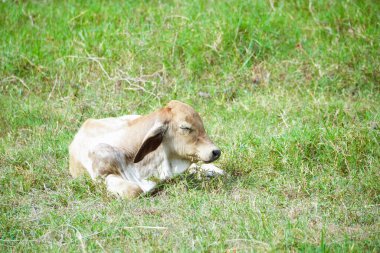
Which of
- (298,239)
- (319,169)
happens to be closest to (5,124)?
(319,169)

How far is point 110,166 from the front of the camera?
229 inches

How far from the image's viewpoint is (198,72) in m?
8.37

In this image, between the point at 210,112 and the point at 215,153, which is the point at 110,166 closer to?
the point at 215,153

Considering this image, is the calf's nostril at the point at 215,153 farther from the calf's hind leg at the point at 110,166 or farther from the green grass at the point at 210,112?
the calf's hind leg at the point at 110,166

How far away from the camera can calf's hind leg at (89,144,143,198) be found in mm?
5645

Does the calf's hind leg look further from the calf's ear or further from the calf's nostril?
the calf's nostril

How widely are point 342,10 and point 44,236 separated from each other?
5485 mm

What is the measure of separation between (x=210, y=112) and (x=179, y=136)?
6.16ft

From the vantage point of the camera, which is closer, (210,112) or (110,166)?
(110,166)

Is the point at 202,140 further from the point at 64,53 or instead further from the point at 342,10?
the point at 342,10

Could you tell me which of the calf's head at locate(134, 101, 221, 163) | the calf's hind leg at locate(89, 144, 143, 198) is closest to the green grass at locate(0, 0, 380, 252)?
the calf's hind leg at locate(89, 144, 143, 198)

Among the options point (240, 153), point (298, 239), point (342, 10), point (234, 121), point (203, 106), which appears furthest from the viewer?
point (342, 10)

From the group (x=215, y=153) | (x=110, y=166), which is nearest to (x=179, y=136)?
(x=215, y=153)

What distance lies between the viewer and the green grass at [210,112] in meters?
4.86
